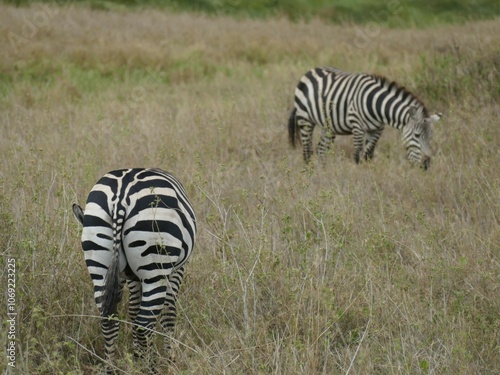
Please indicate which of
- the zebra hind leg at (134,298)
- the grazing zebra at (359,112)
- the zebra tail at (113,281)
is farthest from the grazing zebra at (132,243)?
the grazing zebra at (359,112)

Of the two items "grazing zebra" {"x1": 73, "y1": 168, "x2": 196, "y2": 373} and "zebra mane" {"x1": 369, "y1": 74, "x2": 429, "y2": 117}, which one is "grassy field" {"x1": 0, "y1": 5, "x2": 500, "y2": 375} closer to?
"grazing zebra" {"x1": 73, "y1": 168, "x2": 196, "y2": 373}

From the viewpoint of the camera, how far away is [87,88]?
12.2m

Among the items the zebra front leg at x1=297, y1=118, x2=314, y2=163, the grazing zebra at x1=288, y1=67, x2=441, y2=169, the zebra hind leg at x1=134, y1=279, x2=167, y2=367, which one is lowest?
the zebra hind leg at x1=134, y1=279, x2=167, y2=367

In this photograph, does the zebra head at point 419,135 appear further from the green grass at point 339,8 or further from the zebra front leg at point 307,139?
the green grass at point 339,8

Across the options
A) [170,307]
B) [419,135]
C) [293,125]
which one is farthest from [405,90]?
[170,307]

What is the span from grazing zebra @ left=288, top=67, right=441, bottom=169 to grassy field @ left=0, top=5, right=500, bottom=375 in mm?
313

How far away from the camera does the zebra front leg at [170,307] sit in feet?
12.9

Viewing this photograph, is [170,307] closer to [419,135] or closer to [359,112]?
[419,135]

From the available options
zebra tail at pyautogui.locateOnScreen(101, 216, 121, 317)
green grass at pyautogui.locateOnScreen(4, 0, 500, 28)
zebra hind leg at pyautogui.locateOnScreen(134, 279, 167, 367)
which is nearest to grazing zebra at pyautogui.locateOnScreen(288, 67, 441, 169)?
zebra hind leg at pyautogui.locateOnScreen(134, 279, 167, 367)

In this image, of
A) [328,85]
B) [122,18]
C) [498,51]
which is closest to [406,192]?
[328,85]

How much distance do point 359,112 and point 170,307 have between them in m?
5.33

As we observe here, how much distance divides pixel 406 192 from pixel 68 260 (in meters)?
3.83

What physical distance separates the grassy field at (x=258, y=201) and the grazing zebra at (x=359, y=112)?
31cm

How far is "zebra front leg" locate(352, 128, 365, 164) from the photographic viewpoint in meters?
8.66
